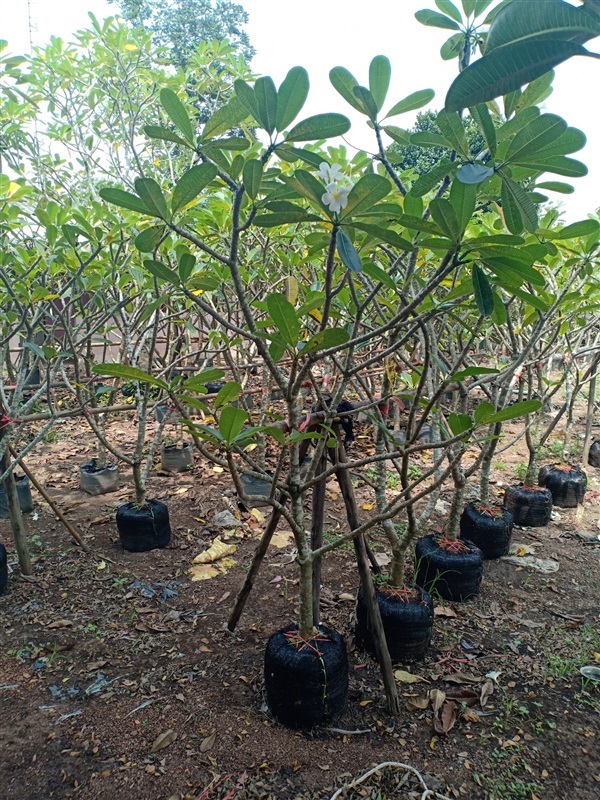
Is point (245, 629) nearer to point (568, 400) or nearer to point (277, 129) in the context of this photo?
point (277, 129)

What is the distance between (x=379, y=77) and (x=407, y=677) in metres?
1.85

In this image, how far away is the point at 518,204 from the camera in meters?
0.95

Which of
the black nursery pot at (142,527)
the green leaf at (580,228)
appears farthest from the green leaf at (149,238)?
the black nursery pot at (142,527)

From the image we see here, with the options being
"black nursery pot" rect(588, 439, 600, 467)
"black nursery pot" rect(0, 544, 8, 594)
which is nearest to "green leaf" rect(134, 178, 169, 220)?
"black nursery pot" rect(0, 544, 8, 594)

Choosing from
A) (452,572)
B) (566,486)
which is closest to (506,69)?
Answer: (452,572)

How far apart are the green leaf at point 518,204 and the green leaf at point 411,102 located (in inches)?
19.1

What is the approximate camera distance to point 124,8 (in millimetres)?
17578

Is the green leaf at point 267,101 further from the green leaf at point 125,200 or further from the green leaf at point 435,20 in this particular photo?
the green leaf at point 435,20

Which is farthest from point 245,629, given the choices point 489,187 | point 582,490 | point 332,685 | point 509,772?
point 582,490

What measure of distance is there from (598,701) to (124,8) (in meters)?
22.1

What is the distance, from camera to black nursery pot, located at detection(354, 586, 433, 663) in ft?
6.27

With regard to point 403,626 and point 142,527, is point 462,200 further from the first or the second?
point 142,527

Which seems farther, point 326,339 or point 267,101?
point 326,339

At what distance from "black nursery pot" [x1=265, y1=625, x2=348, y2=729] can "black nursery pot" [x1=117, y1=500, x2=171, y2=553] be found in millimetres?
1339
